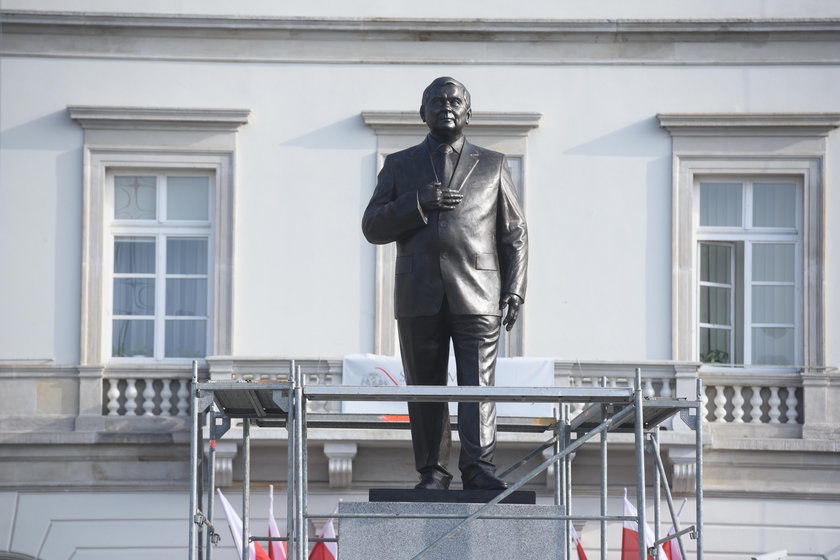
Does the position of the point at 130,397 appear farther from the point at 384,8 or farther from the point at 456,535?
the point at 456,535

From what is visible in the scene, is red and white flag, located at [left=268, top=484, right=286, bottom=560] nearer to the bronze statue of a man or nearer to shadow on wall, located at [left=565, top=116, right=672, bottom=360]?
shadow on wall, located at [left=565, top=116, right=672, bottom=360]

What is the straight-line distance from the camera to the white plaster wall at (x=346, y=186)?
67.6ft

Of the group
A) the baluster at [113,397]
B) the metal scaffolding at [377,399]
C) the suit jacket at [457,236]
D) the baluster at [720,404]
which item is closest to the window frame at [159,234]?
the baluster at [113,397]

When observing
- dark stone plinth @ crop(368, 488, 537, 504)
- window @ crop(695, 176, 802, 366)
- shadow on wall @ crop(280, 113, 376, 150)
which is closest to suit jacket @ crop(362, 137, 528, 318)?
dark stone plinth @ crop(368, 488, 537, 504)

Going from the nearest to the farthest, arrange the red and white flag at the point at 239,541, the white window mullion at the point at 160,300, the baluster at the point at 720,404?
the red and white flag at the point at 239,541
the baluster at the point at 720,404
the white window mullion at the point at 160,300

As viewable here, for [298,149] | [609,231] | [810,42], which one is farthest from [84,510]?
[810,42]

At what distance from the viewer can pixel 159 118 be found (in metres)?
20.5

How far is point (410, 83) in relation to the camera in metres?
20.7

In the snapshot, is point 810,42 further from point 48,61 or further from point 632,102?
point 48,61

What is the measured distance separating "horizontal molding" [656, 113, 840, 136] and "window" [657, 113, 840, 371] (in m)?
0.01

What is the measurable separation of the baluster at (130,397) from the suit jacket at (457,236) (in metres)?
10.6

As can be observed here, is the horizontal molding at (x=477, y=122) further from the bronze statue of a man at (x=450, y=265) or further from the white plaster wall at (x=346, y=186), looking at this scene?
the bronze statue of a man at (x=450, y=265)

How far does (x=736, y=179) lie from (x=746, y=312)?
4.46 feet

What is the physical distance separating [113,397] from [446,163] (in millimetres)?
10923
